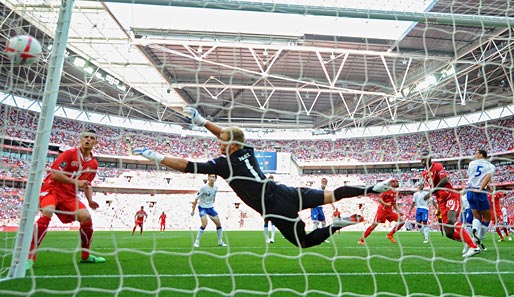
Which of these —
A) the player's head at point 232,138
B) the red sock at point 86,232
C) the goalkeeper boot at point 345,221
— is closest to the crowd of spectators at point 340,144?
the red sock at point 86,232

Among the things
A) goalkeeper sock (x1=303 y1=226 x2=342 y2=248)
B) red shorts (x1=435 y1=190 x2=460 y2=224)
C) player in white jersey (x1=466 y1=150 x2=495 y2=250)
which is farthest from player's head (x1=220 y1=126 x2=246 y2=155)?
red shorts (x1=435 y1=190 x2=460 y2=224)

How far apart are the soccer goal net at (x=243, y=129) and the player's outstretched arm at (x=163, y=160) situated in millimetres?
488

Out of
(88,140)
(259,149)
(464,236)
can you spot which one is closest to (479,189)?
(464,236)

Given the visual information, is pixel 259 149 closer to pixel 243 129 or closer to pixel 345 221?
pixel 243 129

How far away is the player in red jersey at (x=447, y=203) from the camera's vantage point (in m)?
5.66

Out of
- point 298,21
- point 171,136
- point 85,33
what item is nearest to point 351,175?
point 171,136

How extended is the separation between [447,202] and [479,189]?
4.35 ft

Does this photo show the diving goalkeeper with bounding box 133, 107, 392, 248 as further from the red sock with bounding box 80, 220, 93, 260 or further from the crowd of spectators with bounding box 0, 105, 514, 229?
the crowd of spectators with bounding box 0, 105, 514, 229

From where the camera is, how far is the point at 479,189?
560 centimetres

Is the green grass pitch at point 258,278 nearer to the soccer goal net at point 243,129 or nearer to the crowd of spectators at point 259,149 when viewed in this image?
the soccer goal net at point 243,129

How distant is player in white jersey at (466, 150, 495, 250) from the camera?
5.63 m

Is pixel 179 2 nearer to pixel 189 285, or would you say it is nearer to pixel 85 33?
pixel 189 285

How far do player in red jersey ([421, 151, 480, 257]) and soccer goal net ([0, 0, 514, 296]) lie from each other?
0.06 m

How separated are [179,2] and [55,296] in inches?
116
